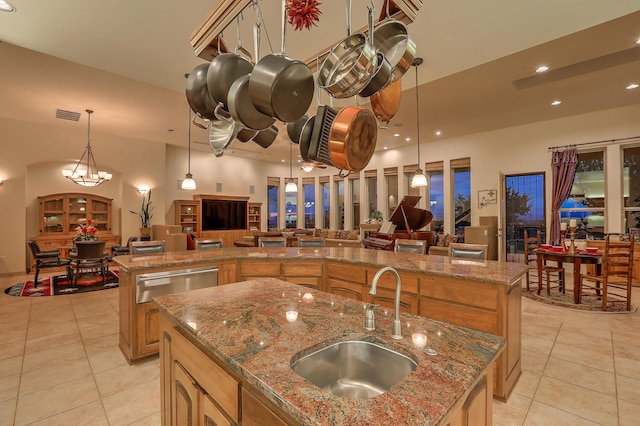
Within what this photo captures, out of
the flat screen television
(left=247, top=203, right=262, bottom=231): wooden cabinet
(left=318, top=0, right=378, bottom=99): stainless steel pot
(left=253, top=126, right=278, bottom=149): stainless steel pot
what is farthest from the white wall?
(left=318, top=0, right=378, bottom=99): stainless steel pot

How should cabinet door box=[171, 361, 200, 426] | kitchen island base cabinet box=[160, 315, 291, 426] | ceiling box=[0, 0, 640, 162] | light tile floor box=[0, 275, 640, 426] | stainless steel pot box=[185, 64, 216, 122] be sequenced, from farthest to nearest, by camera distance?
ceiling box=[0, 0, 640, 162], light tile floor box=[0, 275, 640, 426], stainless steel pot box=[185, 64, 216, 122], cabinet door box=[171, 361, 200, 426], kitchen island base cabinet box=[160, 315, 291, 426]

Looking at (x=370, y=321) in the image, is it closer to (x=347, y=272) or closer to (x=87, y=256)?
(x=347, y=272)

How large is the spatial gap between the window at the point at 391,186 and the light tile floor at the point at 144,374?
5.94 metres

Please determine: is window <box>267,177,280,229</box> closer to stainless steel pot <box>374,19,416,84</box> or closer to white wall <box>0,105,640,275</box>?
white wall <box>0,105,640,275</box>

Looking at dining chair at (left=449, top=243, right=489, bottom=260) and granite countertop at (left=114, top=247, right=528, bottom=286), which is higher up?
dining chair at (left=449, top=243, right=489, bottom=260)

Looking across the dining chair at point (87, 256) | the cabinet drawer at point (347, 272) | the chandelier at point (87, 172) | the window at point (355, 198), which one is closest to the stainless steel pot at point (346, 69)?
the cabinet drawer at point (347, 272)

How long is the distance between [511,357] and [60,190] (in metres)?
9.98

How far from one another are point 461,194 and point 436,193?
0.72 meters

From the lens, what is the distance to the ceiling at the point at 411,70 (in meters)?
2.42

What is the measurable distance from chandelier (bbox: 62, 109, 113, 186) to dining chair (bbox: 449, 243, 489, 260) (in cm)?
726

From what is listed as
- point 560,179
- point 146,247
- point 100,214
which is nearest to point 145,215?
point 100,214

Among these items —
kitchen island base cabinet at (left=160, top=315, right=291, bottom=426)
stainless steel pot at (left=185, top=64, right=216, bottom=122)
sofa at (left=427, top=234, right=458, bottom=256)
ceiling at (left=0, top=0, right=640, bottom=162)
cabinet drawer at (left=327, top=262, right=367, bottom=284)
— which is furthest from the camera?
sofa at (left=427, top=234, right=458, bottom=256)

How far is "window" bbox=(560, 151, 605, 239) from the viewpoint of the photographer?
21.2 feet

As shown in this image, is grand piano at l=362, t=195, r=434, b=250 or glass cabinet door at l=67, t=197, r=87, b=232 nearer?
grand piano at l=362, t=195, r=434, b=250
